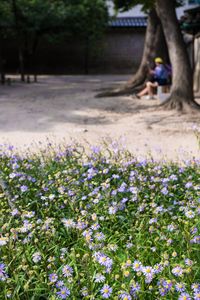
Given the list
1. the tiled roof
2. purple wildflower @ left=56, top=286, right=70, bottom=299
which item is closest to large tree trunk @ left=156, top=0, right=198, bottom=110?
purple wildflower @ left=56, top=286, right=70, bottom=299

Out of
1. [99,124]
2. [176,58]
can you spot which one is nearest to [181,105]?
[176,58]

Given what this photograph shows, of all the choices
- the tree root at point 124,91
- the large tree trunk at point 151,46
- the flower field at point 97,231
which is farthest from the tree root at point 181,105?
the flower field at point 97,231

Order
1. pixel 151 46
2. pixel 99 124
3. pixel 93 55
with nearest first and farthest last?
pixel 99 124
pixel 151 46
pixel 93 55

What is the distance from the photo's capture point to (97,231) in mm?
2916

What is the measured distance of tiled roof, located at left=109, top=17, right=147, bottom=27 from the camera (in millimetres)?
29750

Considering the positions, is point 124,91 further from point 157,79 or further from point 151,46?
point 151,46

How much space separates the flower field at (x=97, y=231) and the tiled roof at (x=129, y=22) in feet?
85.2

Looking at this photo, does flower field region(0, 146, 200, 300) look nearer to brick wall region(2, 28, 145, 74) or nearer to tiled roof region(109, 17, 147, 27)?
brick wall region(2, 28, 145, 74)

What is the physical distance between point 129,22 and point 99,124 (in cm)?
2266

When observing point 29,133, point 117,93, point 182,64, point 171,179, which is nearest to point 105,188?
point 171,179

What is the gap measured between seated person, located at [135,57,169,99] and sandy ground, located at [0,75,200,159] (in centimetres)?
47

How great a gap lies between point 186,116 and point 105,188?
22.3 ft

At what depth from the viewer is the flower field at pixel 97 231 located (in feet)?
7.50

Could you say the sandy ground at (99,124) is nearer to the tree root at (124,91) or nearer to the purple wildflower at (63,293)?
the tree root at (124,91)
